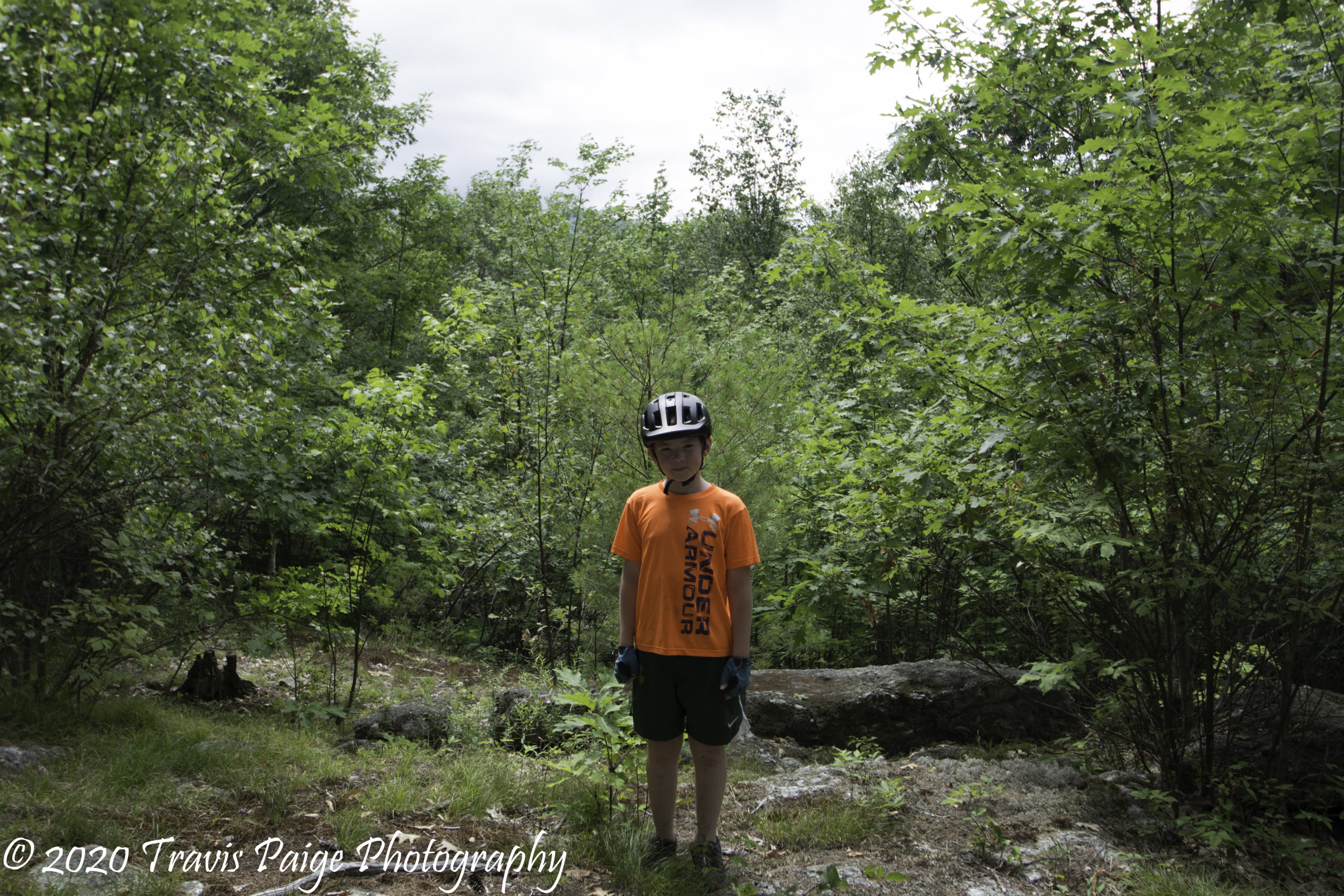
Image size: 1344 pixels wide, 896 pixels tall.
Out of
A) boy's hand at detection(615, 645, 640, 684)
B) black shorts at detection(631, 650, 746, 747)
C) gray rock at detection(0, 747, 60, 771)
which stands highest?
boy's hand at detection(615, 645, 640, 684)

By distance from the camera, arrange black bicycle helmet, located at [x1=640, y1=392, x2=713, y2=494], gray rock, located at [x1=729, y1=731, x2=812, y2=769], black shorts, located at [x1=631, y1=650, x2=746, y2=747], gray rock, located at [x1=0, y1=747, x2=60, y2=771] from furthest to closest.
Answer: gray rock, located at [x1=729, y1=731, x2=812, y2=769], gray rock, located at [x1=0, y1=747, x2=60, y2=771], black bicycle helmet, located at [x1=640, y1=392, x2=713, y2=494], black shorts, located at [x1=631, y1=650, x2=746, y2=747]

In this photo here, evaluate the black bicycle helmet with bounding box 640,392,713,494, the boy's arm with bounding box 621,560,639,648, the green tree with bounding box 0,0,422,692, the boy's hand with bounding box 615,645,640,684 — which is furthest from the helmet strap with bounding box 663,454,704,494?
the green tree with bounding box 0,0,422,692

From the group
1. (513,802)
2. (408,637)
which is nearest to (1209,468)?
(513,802)

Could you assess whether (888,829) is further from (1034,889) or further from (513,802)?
(513,802)

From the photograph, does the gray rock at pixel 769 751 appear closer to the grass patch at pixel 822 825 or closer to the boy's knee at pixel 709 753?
the grass patch at pixel 822 825

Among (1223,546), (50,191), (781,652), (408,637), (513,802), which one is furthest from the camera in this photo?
(408,637)

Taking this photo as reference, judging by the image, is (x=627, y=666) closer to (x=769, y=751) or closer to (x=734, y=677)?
(x=734, y=677)

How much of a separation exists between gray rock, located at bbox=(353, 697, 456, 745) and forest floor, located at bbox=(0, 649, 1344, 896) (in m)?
0.33

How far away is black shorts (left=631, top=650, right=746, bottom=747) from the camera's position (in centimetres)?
310

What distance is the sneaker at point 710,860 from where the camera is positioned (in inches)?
122

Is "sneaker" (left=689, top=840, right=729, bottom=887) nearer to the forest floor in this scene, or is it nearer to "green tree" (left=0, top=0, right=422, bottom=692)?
the forest floor

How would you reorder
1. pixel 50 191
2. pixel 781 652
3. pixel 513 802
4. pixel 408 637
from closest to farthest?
1. pixel 513 802
2. pixel 50 191
3. pixel 781 652
4. pixel 408 637

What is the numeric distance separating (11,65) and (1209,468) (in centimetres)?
669

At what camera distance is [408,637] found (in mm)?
12148
